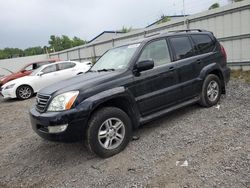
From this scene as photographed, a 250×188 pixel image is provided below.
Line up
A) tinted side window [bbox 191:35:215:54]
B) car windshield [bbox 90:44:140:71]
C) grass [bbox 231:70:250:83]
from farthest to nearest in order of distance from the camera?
grass [bbox 231:70:250:83]
tinted side window [bbox 191:35:215:54]
car windshield [bbox 90:44:140:71]

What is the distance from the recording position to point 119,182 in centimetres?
330

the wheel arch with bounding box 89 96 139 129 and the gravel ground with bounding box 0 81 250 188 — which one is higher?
the wheel arch with bounding box 89 96 139 129

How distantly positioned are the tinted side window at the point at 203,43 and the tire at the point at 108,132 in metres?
2.59

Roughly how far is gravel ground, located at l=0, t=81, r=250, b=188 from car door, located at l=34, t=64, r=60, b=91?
5.69m

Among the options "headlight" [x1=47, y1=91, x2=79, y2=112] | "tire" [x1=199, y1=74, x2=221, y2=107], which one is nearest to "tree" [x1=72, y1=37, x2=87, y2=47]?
"tire" [x1=199, y1=74, x2=221, y2=107]

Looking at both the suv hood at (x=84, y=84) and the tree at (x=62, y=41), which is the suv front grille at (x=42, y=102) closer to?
the suv hood at (x=84, y=84)

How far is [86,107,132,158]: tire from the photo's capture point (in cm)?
382

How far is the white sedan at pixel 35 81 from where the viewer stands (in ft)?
35.3

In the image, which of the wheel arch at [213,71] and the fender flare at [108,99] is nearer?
the fender flare at [108,99]

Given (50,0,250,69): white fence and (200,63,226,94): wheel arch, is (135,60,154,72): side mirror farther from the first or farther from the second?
(50,0,250,69): white fence

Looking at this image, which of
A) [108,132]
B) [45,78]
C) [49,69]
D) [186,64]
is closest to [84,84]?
[108,132]

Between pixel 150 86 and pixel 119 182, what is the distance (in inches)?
72.6

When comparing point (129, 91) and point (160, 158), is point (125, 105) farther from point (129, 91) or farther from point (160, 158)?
point (160, 158)

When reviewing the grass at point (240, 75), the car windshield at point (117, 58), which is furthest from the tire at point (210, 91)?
the grass at point (240, 75)
